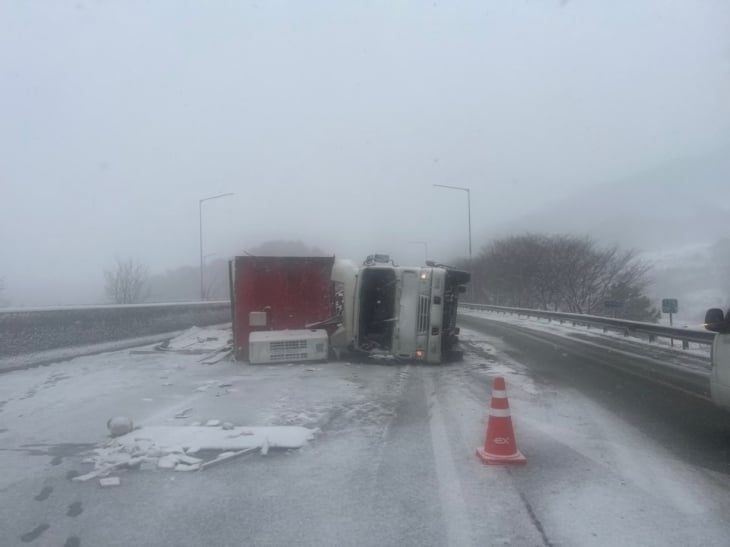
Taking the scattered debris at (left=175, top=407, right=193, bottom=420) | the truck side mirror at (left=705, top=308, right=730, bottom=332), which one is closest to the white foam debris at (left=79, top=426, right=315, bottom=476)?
the scattered debris at (left=175, top=407, right=193, bottom=420)

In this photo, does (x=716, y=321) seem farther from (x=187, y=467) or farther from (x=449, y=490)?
(x=187, y=467)

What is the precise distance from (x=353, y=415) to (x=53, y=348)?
8.88 metres

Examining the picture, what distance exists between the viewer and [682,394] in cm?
1139

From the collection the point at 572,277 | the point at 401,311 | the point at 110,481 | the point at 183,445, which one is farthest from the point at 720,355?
the point at 572,277

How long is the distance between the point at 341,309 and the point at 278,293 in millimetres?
1597

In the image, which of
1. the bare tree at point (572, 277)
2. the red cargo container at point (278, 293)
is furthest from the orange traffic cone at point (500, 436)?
the bare tree at point (572, 277)

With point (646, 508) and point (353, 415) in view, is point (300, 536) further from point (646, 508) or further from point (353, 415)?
point (353, 415)

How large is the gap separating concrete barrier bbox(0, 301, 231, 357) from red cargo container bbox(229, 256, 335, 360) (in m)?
3.73

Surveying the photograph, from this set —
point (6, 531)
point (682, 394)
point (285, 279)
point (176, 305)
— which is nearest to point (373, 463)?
point (6, 531)

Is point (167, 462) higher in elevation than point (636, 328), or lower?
lower

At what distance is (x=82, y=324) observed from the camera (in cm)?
1680

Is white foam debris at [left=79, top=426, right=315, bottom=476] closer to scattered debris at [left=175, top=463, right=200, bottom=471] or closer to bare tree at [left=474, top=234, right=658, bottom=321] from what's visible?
scattered debris at [left=175, top=463, right=200, bottom=471]

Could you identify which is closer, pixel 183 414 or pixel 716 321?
pixel 716 321

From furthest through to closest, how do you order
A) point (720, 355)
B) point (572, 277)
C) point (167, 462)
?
point (572, 277), point (720, 355), point (167, 462)
